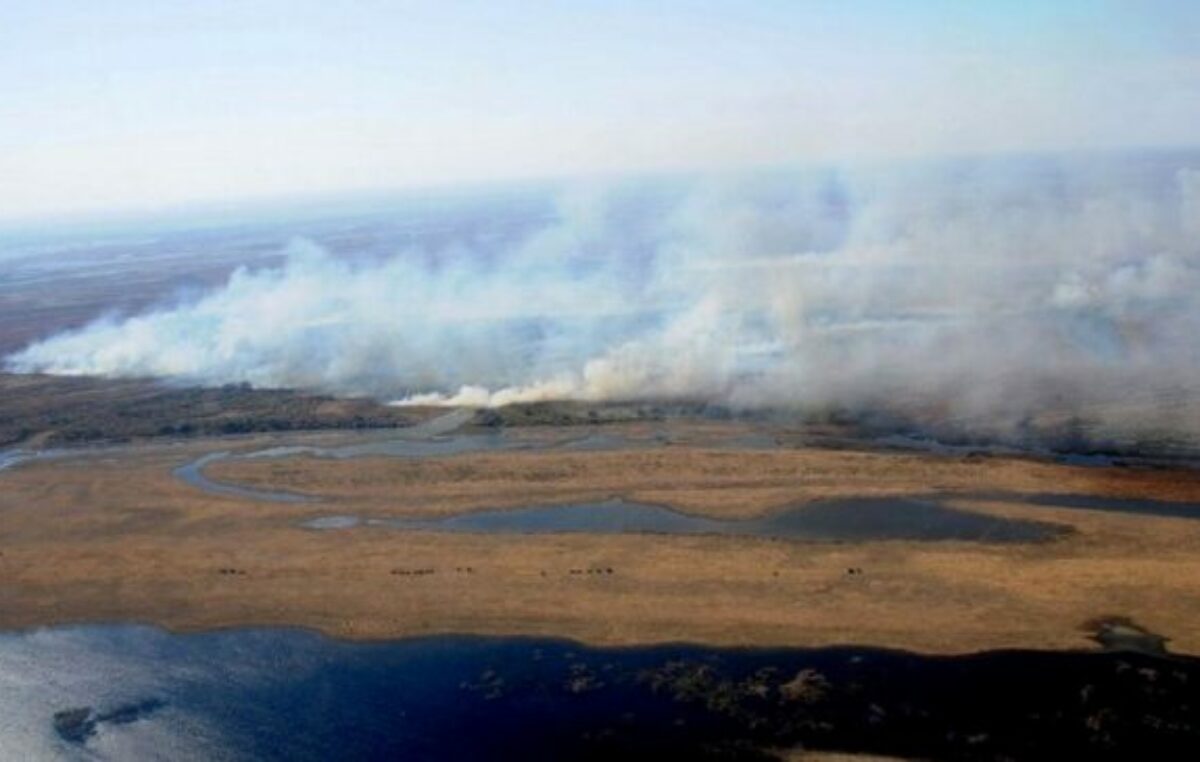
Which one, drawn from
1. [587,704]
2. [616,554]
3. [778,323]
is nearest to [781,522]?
[616,554]

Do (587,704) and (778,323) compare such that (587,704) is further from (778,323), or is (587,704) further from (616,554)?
(778,323)

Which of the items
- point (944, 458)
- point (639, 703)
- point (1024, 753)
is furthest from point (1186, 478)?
point (639, 703)

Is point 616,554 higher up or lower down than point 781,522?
lower down

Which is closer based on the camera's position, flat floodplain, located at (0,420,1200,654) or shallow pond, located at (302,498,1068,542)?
flat floodplain, located at (0,420,1200,654)

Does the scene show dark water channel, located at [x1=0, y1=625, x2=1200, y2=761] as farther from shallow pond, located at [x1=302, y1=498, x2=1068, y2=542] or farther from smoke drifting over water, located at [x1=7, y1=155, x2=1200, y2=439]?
smoke drifting over water, located at [x1=7, y1=155, x2=1200, y2=439]

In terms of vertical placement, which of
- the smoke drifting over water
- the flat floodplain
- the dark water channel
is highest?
the smoke drifting over water

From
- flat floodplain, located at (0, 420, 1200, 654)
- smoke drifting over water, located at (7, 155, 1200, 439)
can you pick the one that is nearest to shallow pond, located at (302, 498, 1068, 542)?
flat floodplain, located at (0, 420, 1200, 654)
